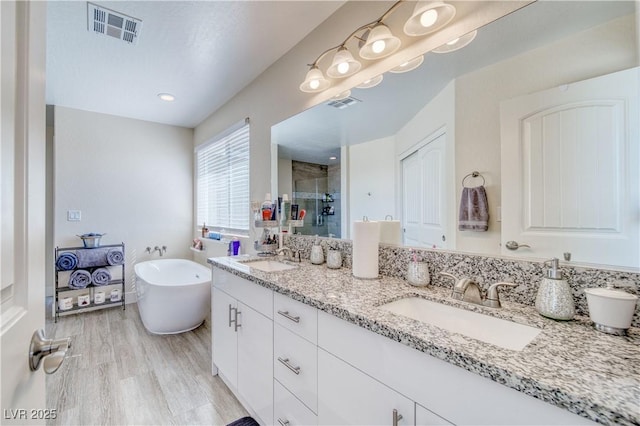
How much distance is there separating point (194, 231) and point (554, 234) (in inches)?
166

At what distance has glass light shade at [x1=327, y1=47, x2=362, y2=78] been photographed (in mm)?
1560

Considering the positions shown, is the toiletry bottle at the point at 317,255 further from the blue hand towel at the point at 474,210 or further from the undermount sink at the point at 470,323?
the blue hand towel at the point at 474,210

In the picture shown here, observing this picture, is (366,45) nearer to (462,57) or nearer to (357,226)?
(462,57)

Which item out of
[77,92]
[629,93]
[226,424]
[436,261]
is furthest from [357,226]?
[77,92]

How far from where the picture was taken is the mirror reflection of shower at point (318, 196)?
1837mm

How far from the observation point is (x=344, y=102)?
1745mm

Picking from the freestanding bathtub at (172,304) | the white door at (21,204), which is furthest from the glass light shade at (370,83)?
the freestanding bathtub at (172,304)

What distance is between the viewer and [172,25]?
186cm

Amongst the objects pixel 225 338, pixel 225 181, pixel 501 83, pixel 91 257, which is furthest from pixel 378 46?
pixel 91 257

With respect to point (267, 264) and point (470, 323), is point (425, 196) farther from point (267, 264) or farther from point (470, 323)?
point (267, 264)

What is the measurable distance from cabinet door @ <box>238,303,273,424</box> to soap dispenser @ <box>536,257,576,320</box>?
3.58 ft

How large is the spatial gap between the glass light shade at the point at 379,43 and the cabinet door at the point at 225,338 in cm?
161

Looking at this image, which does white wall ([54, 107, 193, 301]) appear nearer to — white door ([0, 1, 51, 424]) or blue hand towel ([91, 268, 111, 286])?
blue hand towel ([91, 268, 111, 286])

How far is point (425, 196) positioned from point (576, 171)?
55 cm
